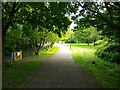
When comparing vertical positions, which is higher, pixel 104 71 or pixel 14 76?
pixel 14 76

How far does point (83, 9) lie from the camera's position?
18.3 m

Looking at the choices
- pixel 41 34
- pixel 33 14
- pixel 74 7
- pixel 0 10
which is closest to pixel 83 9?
pixel 74 7

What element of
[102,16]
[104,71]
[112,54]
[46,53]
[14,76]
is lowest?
[104,71]

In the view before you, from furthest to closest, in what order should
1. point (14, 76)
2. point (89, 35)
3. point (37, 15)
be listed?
point (89, 35) → point (37, 15) → point (14, 76)

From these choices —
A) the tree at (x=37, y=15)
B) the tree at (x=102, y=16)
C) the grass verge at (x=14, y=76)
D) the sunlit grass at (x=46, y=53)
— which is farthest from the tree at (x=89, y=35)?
the grass verge at (x=14, y=76)

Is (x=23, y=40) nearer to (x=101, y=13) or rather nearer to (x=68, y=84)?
(x=101, y=13)

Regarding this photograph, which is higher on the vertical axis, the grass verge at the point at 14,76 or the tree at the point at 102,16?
the tree at the point at 102,16

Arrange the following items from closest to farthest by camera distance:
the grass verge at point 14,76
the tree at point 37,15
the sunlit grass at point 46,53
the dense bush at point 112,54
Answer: the grass verge at point 14,76
the tree at point 37,15
the dense bush at point 112,54
the sunlit grass at point 46,53

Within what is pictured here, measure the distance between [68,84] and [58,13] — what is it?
6.66m

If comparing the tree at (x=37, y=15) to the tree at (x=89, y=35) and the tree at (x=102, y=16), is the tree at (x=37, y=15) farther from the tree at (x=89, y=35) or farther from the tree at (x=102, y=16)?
the tree at (x=89, y=35)

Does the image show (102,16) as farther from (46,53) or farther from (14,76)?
(46,53)

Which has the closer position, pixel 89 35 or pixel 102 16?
pixel 102 16

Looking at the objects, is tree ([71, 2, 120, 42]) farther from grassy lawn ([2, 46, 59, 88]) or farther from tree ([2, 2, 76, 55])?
grassy lawn ([2, 46, 59, 88])

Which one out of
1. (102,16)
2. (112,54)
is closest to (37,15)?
(102,16)
